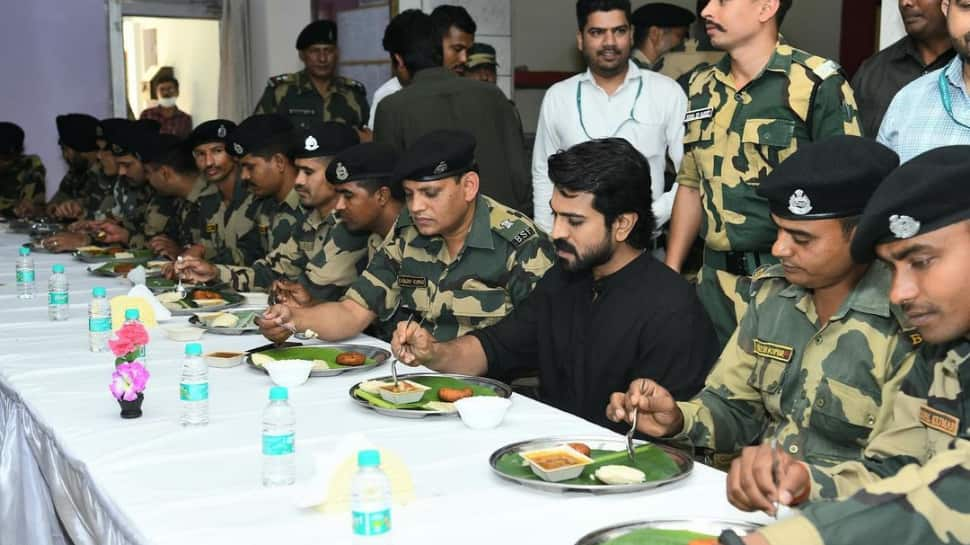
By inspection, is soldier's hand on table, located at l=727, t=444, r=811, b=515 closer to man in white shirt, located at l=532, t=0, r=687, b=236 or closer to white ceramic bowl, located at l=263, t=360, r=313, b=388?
white ceramic bowl, located at l=263, t=360, r=313, b=388

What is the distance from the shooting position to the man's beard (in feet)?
8.46

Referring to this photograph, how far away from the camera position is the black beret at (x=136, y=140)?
5.97 metres

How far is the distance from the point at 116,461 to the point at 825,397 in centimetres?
131

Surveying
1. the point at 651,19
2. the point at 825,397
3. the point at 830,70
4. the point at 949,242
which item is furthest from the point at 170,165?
the point at 949,242

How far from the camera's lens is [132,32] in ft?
30.3

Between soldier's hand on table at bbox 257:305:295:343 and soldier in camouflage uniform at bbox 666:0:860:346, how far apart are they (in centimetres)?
116

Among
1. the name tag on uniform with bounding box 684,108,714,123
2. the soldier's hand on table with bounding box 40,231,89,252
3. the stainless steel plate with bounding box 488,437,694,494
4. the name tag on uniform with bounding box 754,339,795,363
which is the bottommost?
the soldier's hand on table with bounding box 40,231,89,252

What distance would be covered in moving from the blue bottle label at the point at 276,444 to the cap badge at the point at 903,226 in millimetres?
1008

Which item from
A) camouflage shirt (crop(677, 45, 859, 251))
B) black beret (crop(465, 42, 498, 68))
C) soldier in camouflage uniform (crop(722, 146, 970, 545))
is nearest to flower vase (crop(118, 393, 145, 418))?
soldier in camouflage uniform (crop(722, 146, 970, 545))

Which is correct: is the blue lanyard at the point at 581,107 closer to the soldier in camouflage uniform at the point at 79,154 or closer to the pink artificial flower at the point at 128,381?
the pink artificial flower at the point at 128,381

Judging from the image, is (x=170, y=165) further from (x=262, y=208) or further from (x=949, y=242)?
(x=949, y=242)

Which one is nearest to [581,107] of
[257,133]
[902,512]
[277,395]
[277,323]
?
[257,133]

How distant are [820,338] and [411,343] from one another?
994mm

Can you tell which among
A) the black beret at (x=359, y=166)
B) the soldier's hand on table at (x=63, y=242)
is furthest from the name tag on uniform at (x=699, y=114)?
the soldier's hand on table at (x=63, y=242)
